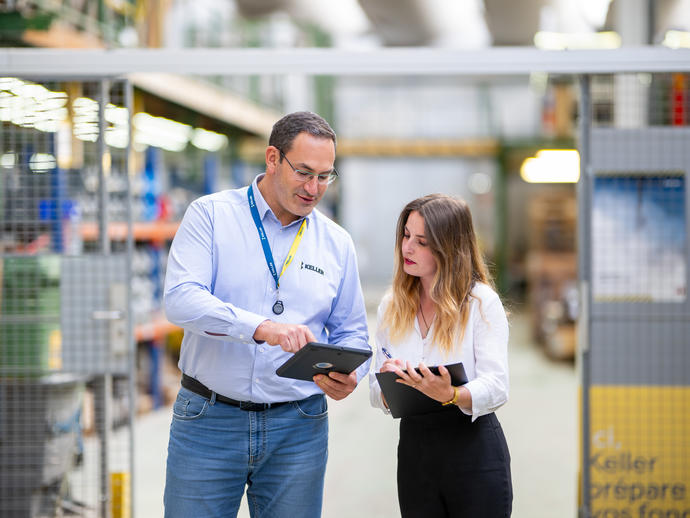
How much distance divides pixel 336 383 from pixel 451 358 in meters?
0.34

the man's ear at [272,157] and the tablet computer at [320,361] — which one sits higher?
the man's ear at [272,157]

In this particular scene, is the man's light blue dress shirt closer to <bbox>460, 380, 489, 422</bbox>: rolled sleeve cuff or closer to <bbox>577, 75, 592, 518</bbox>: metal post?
<bbox>460, 380, 489, 422</bbox>: rolled sleeve cuff

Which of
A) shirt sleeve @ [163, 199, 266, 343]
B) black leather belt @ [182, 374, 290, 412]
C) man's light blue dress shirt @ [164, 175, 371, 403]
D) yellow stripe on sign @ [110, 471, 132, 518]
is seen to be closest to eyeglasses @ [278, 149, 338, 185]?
man's light blue dress shirt @ [164, 175, 371, 403]

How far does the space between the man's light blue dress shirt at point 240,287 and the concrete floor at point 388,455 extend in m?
2.72

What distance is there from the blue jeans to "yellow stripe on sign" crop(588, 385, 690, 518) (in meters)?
1.92

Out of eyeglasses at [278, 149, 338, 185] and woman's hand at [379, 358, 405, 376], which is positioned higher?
eyeglasses at [278, 149, 338, 185]

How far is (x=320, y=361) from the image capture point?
198cm

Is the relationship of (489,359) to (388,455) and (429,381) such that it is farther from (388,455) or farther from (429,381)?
(388,455)

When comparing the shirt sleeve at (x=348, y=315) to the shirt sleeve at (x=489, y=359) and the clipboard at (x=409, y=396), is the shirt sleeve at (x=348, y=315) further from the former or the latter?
the shirt sleeve at (x=489, y=359)

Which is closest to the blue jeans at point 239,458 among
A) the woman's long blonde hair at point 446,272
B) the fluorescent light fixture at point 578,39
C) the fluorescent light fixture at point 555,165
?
the woman's long blonde hair at point 446,272

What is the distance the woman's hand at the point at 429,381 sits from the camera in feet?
6.45

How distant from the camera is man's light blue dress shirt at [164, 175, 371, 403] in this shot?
207cm

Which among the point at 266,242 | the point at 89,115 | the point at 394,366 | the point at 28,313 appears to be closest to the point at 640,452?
the point at 394,366

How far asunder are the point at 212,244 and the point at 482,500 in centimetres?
105
